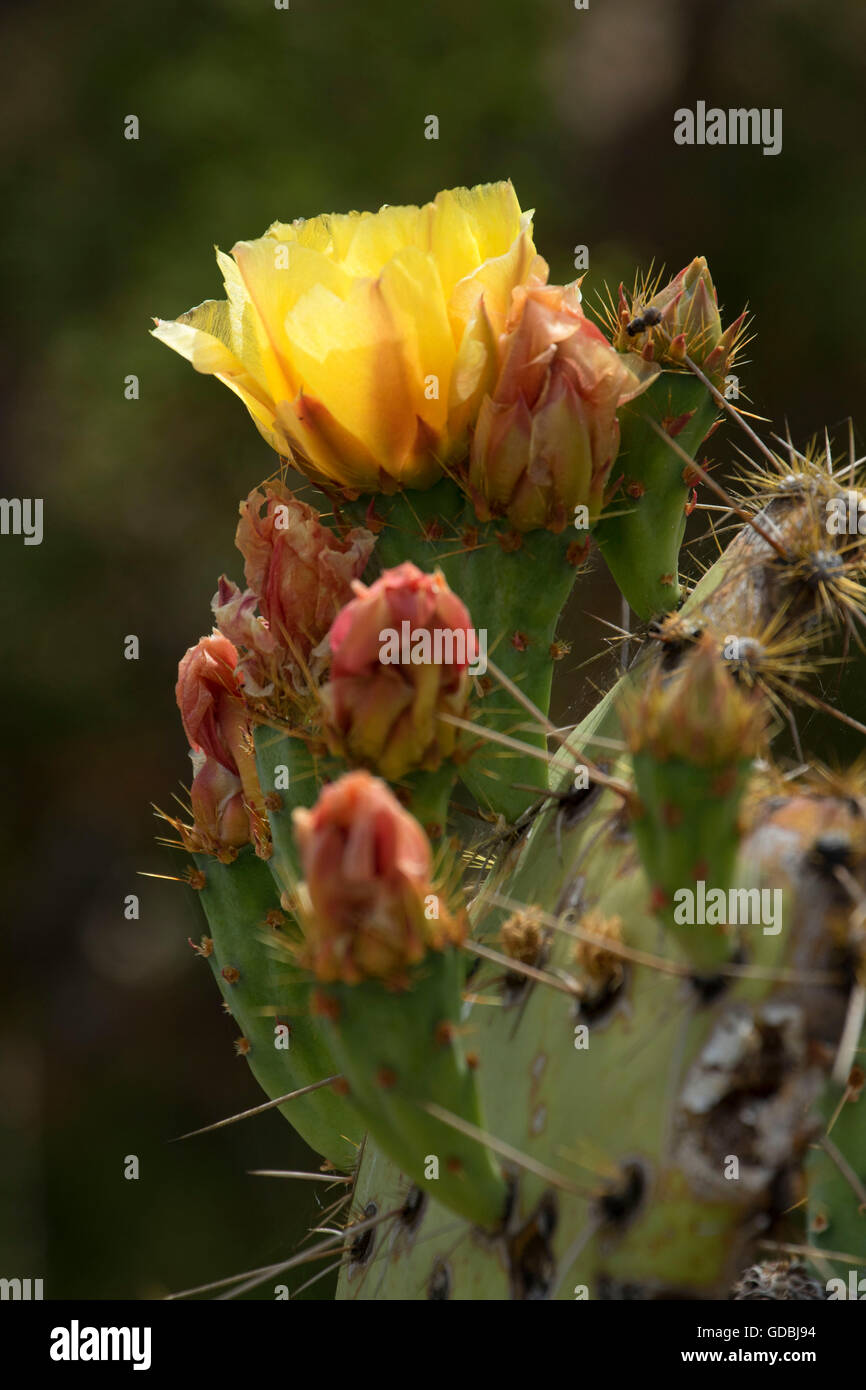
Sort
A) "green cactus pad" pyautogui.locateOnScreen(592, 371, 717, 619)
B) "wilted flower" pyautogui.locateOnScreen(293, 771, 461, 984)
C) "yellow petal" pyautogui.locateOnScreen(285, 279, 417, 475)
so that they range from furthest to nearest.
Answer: "green cactus pad" pyautogui.locateOnScreen(592, 371, 717, 619) < "yellow petal" pyautogui.locateOnScreen(285, 279, 417, 475) < "wilted flower" pyautogui.locateOnScreen(293, 771, 461, 984)

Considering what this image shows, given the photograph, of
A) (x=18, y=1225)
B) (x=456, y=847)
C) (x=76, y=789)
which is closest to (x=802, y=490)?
(x=456, y=847)

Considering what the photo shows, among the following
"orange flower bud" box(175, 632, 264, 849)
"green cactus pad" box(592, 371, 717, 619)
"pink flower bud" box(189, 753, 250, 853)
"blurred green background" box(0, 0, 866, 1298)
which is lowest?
"pink flower bud" box(189, 753, 250, 853)

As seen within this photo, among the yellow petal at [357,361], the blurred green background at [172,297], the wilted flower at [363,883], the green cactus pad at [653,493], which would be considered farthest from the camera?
the blurred green background at [172,297]

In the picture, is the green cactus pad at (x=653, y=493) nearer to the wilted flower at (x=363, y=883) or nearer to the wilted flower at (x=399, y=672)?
the wilted flower at (x=399, y=672)

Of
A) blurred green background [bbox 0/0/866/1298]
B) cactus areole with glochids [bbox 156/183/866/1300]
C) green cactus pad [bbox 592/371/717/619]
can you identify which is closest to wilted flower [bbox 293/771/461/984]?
cactus areole with glochids [bbox 156/183/866/1300]

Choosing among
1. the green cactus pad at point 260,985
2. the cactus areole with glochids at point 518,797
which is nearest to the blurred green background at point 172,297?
the green cactus pad at point 260,985

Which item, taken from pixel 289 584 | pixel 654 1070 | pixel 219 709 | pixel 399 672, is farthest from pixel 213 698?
pixel 654 1070

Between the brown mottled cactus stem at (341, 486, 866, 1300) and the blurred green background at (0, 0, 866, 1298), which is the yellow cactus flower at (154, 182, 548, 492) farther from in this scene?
the blurred green background at (0, 0, 866, 1298)
